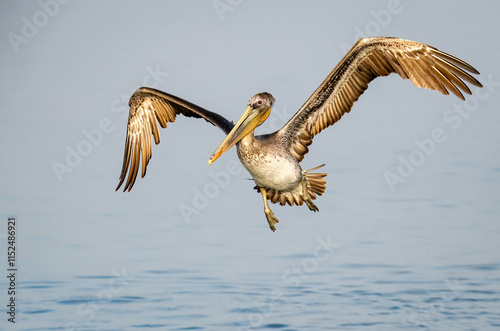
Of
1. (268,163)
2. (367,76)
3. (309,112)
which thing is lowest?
(268,163)

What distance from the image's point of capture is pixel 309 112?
12.4 m

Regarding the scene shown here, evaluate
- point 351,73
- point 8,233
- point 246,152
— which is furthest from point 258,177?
point 8,233

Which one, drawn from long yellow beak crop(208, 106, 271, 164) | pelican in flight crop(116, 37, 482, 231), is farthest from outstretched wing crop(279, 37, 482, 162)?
long yellow beak crop(208, 106, 271, 164)

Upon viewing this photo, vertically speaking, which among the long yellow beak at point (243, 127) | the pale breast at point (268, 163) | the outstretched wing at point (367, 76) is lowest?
the pale breast at point (268, 163)

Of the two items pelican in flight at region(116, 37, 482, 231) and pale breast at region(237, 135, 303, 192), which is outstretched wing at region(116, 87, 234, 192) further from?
pale breast at region(237, 135, 303, 192)

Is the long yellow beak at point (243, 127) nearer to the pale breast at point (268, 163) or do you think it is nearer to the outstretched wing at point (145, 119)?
the pale breast at point (268, 163)

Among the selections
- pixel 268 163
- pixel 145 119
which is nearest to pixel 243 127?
pixel 268 163

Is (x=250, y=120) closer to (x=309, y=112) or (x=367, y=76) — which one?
(x=309, y=112)

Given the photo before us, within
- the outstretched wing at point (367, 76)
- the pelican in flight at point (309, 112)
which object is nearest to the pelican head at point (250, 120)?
the pelican in flight at point (309, 112)

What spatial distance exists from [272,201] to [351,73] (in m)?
1.75

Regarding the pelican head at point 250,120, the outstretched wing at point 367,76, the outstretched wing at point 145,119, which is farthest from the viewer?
the outstretched wing at point 145,119

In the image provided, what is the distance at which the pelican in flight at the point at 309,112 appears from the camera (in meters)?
11.4

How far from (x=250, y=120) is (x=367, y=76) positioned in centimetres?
146

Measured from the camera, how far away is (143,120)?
13.3 metres
